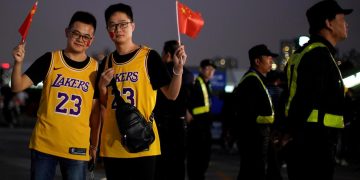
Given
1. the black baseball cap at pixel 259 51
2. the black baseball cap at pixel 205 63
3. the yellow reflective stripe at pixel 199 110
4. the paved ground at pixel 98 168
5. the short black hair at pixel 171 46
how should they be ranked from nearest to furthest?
the short black hair at pixel 171 46 → the black baseball cap at pixel 259 51 → the yellow reflective stripe at pixel 199 110 → the paved ground at pixel 98 168 → the black baseball cap at pixel 205 63

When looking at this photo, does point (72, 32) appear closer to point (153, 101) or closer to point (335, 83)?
point (153, 101)

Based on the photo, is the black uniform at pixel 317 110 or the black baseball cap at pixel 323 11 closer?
the black uniform at pixel 317 110

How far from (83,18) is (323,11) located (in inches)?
76.5

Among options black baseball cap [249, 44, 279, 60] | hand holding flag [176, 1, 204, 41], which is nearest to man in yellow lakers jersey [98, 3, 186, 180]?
hand holding flag [176, 1, 204, 41]

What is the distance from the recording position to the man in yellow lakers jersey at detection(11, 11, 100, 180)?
17.3 feet

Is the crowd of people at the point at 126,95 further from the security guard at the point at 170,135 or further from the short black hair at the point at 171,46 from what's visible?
the short black hair at the point at 171,46

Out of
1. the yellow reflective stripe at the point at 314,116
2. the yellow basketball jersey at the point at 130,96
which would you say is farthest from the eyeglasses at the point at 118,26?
the yellow reflective stripe at the point at 314,116

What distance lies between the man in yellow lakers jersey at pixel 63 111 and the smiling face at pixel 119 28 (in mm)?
497

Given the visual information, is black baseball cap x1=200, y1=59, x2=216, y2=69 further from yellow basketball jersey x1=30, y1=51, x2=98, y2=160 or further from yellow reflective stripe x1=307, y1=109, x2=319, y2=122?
yellow reflective stripe x1=307, y1=109, x2=319, y2=122

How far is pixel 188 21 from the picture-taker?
5637 mm

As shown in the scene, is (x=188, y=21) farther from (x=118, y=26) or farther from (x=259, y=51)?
(x=259, y=51)

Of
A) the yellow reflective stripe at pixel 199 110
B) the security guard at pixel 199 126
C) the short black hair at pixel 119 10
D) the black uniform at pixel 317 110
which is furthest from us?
the yellow reflective stripe at pixel 199 110

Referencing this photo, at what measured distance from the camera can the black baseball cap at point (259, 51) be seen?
9.04 m

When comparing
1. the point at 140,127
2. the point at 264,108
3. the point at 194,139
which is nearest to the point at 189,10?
the point at 140,127
